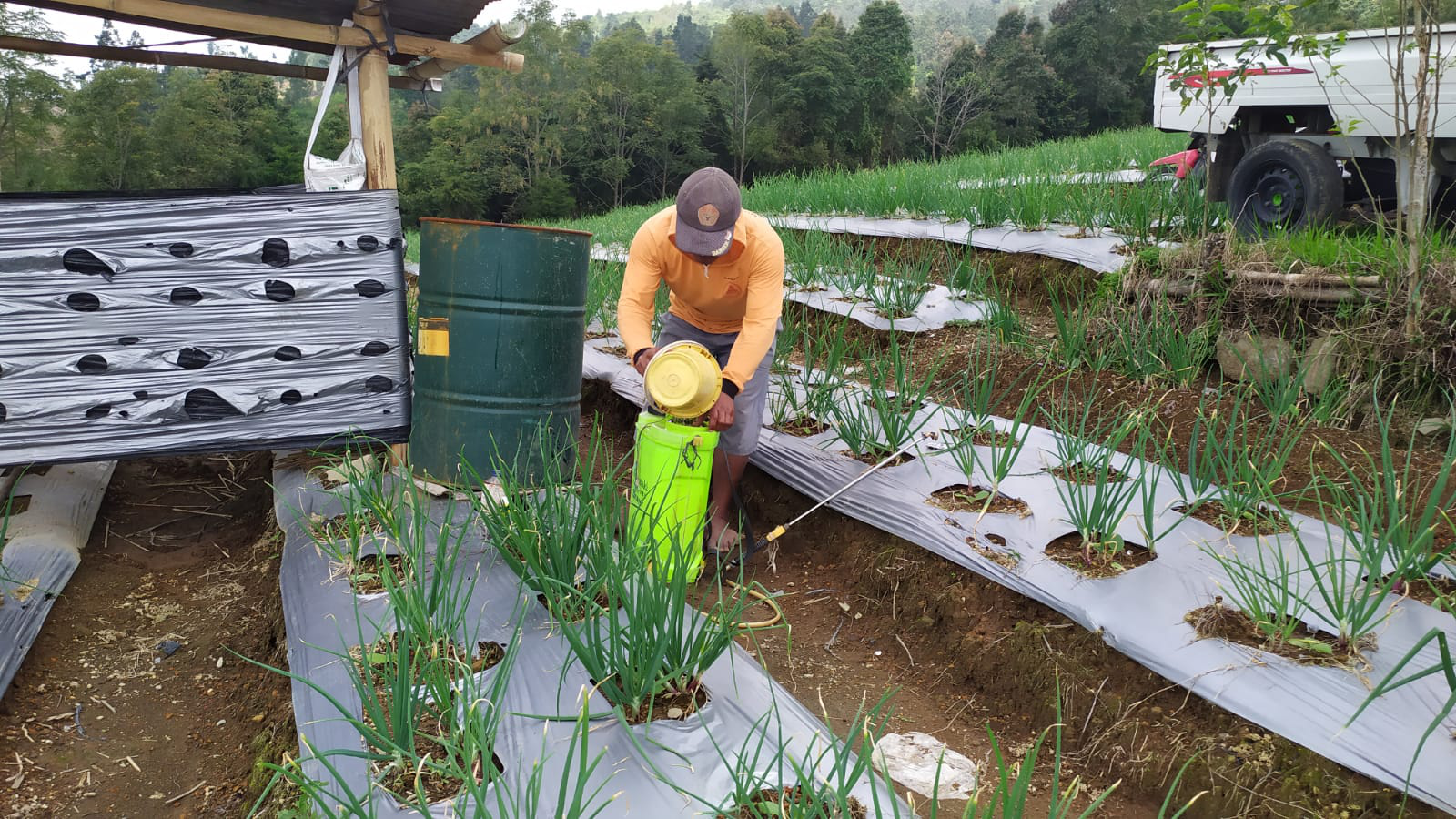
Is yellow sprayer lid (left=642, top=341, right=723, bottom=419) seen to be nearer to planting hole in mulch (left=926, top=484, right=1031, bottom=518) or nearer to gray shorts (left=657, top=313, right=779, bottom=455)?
gray shorts (left=657, top=313, right=779, bottom=455)

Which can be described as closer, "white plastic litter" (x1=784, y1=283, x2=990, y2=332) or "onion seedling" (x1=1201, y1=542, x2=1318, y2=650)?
"onion seedling" (x1=1201, y1=542, x2=1318, y2=650)

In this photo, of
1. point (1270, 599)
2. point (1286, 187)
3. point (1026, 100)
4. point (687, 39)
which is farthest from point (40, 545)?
point (687, 39)

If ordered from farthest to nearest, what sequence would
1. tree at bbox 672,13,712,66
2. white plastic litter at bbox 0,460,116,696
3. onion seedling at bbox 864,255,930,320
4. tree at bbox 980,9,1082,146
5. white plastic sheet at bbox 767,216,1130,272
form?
1. tree at bbox 672,13,712,66
2. tree at bbox 980,9,1082,146
3. white plastic sheet at bbox 767,216,1130,272
4. onion seedling at bbox 864,255,930,320
5. white plastic litter at bbox 0,460,116,696

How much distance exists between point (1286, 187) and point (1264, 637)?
3.54m

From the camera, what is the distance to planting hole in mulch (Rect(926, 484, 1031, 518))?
2.43m

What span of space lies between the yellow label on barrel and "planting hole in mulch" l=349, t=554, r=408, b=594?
32.6 inches

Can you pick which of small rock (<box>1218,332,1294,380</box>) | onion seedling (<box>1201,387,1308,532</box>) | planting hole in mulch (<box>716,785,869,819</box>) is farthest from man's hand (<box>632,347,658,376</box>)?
small rock (<box>1218,332,1294,380</box>)

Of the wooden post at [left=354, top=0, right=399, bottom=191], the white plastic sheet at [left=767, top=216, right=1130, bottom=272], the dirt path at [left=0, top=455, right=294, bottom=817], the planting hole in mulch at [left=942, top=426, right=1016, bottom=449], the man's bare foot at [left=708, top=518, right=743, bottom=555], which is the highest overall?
the wooden post at [left=354, top=0, right=399, bottom=191]

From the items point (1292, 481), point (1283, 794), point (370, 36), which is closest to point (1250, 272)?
point (1292, 481)

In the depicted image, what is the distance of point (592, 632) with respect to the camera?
5.59ft

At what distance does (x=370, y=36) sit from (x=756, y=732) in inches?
101

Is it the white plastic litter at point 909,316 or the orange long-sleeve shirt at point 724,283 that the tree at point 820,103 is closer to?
the white plastic litter at point 909,316

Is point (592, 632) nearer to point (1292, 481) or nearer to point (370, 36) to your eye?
point (1292, 481)

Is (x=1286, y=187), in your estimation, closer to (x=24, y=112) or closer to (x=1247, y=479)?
(x=1247, y=479)
